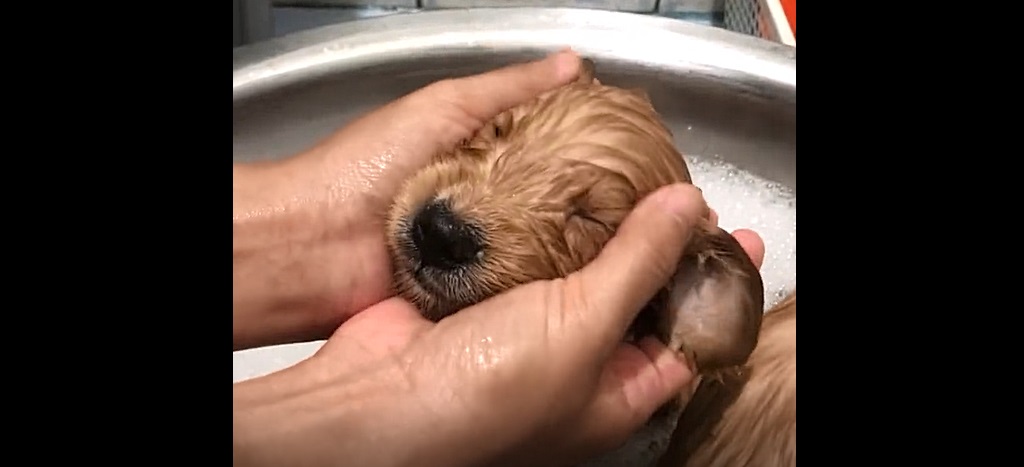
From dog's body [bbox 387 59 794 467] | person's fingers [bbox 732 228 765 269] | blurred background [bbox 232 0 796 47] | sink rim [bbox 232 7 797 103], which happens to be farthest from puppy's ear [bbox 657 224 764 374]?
blurred background [bbox 232 0 796 47]

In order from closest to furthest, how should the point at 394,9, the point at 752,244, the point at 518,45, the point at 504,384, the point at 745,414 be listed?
the point at 504,384, the point at 745,414, the point at 752,244, the point at 518,45, the point at 394,9

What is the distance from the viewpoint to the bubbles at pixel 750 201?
1.49 m

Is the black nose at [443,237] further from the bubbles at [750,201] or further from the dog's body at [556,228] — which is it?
the bubbles at [750,201]

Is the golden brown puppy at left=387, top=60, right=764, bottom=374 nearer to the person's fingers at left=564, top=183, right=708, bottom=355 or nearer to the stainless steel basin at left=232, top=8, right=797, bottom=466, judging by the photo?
the person's fingers at left=564, top=183, right=708, bottom=355

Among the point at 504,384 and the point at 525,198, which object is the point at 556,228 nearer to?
the point at 525,198

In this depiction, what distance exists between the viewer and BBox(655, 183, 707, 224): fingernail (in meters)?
0.92

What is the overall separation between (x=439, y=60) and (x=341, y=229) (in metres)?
0.38

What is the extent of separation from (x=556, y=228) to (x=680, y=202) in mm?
113

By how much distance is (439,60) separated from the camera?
1.45 metres

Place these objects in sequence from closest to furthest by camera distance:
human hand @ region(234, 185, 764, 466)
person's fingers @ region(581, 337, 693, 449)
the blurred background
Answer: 1. human hand @ region(234, 185, 764, 466)
2. person's fingers @ region(581, 337, 693, 449)
3. the blurred background

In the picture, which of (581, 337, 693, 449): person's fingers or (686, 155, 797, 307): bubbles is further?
(686, 155, 797, 307): bubbles

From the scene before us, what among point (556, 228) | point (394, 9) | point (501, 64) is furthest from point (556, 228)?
point (394, 9)

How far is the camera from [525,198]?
955mm

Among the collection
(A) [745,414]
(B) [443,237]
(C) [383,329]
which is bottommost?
(A) [745,414]
